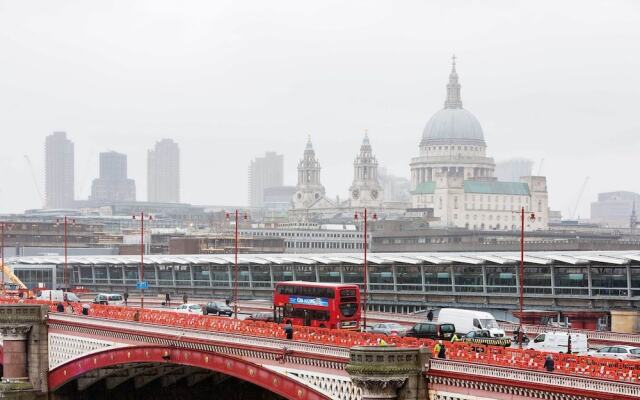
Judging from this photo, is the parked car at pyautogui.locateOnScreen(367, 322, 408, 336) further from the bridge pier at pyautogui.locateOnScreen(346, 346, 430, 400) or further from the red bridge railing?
the bridge pier at pyautogui.locateOnScreen(346, 346, 430, 400)

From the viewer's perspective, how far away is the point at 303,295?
77375 millimetres

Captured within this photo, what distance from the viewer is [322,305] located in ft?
246

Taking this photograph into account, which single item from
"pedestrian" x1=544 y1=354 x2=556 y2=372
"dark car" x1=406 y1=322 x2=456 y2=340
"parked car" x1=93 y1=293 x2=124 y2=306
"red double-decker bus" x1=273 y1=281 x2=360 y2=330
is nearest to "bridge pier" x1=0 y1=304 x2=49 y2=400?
"red double-decker bus" x1=273 y1=281 x2=360 y2=330

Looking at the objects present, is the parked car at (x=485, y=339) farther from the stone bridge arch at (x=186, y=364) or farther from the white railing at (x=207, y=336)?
the stone bridge arch at (x=186, y=364)

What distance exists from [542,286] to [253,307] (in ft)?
77.5

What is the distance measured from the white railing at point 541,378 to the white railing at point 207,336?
6385mm

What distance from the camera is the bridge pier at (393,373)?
4797cm

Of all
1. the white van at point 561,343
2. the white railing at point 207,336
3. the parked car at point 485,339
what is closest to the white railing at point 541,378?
the white railing at point 207,336

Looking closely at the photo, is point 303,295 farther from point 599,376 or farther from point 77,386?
point 599,376

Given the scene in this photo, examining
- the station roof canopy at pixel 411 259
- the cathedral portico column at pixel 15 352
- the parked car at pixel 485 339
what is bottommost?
the cathedral portico column at pixel 15 352

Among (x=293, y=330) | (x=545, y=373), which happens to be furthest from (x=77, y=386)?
(x=545, y=373)

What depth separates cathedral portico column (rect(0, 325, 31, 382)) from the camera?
85688mm

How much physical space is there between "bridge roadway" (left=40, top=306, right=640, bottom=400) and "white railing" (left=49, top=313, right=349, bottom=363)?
5 cm

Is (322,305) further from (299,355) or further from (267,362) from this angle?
(299,355)
